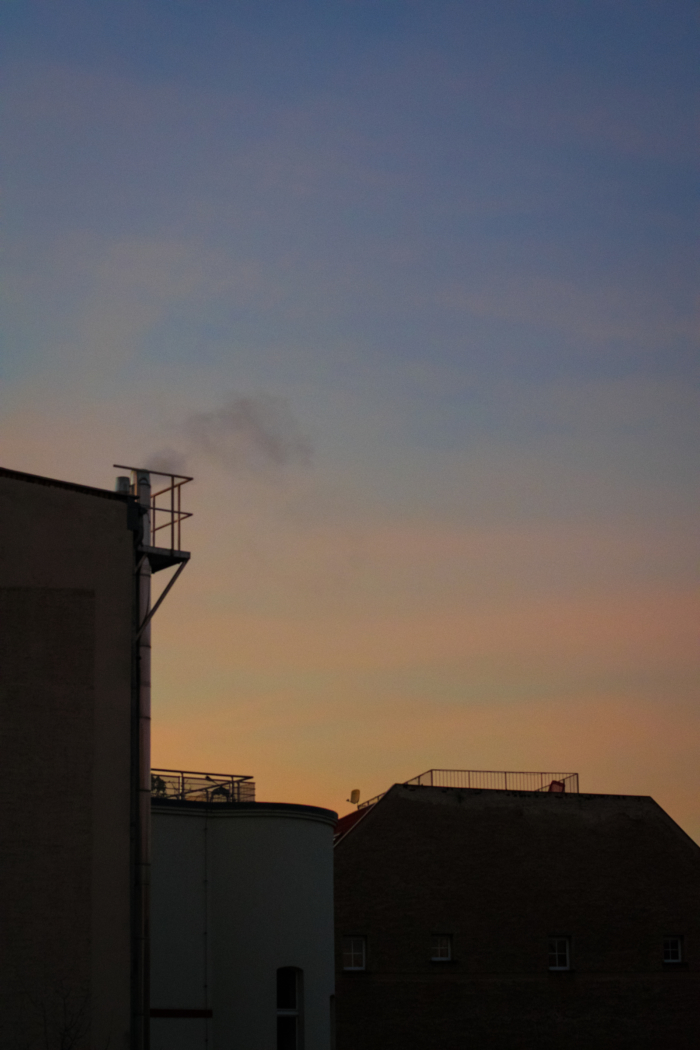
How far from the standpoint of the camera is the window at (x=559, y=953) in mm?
46516

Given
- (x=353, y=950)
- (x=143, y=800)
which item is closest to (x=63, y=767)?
(x=143, y=800)

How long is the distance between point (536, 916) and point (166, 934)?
2218 cm

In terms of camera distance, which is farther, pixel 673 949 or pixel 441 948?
pixel 673 949

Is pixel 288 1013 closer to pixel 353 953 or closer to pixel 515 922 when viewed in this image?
pixel 353 953

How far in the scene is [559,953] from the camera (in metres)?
46.8

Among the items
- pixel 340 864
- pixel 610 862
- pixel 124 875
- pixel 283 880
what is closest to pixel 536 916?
pixel 610 862

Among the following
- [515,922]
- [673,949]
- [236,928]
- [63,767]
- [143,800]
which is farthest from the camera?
[673,949]

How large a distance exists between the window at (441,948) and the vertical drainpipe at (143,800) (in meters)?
22.9

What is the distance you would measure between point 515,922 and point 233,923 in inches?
804

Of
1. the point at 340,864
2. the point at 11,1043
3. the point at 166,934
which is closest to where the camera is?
the point at 11,1043

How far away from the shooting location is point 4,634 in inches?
910

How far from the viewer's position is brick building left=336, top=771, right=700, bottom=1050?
43438 mm

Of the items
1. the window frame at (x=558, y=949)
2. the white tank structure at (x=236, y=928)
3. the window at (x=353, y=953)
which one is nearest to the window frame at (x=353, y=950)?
the window at (x=353, y=953)

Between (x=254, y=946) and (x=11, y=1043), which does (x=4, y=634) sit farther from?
(x=254, y=946)
